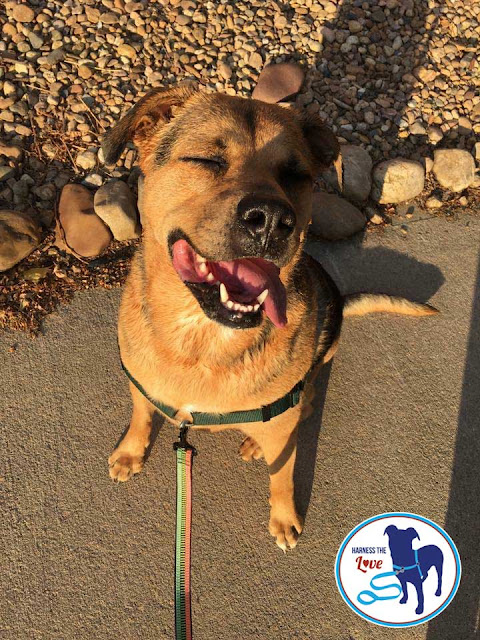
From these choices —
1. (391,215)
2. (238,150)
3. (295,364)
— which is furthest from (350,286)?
(238,150)

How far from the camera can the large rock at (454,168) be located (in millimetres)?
5121

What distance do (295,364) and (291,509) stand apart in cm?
118

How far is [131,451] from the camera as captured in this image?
365cm

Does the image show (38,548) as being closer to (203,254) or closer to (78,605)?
(78,605)

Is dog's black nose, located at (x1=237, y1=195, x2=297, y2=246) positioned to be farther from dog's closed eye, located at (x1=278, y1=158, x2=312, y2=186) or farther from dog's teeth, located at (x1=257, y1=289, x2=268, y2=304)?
dog's closed eye, located at (x1=278, y1=158, x2=312, y2=186)

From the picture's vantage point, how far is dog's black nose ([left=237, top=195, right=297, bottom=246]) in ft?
6.97

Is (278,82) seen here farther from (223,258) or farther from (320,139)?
(223,258)

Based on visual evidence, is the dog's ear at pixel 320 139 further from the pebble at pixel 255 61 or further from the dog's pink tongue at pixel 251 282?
the pebble at pixel 255 61

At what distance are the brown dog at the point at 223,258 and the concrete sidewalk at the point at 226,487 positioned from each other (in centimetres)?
73

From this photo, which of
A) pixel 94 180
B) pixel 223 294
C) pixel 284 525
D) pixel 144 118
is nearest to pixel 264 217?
pixel 223 294

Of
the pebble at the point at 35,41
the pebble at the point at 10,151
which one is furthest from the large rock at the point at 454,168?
the pebble at the point at 35,41

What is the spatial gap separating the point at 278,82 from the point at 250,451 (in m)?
3.80

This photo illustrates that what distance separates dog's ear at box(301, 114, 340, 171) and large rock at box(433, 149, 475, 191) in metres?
2.60

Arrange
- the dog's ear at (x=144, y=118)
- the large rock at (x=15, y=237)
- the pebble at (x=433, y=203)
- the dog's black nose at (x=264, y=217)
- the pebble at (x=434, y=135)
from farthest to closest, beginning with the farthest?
the pebble at (x=434, y=135) < the pebble at (x=433, y=203) < the large rock at (x=15, y=237) < the dog's ear at (x=144, y=118) < the dog's black nose at (x=264, y=217)
